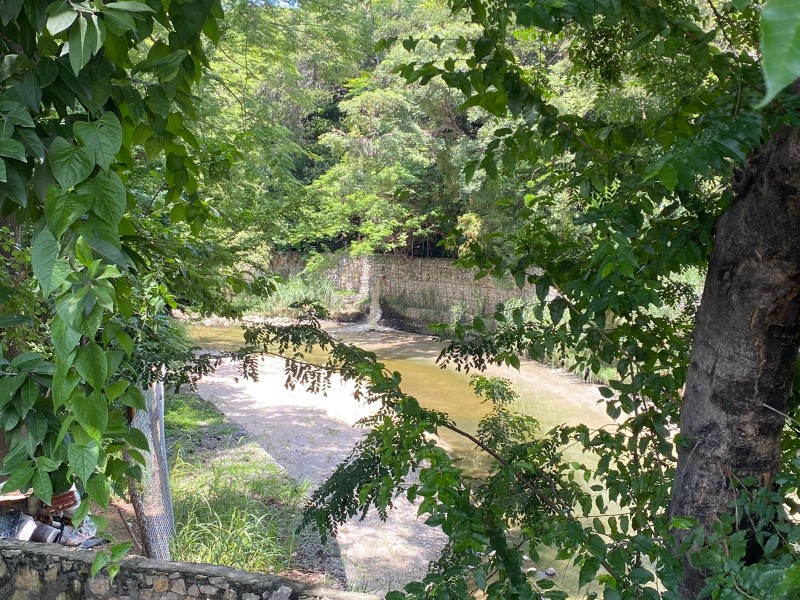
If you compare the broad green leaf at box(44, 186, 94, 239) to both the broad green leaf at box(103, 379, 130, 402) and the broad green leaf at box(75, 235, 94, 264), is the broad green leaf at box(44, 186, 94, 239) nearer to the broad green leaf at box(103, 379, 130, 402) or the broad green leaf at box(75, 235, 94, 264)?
the broad green leaf at box(75, 235, 94, 264)

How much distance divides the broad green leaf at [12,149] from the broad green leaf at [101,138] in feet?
0.22

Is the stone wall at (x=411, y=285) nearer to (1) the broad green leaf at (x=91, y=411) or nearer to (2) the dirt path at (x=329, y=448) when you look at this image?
(2) the dirt path at (x=329, y=448)

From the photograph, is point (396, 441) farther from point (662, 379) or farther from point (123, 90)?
point (123, 90)

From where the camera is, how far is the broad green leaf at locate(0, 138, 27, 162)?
0.85 meters

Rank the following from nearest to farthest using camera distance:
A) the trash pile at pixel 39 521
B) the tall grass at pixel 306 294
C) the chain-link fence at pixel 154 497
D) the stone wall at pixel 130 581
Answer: the stone wall at pixel 130 581, the trash pile at pixel 39 521, the chain-link fence at pixel 154 497, the tall grass at pixel 306 294

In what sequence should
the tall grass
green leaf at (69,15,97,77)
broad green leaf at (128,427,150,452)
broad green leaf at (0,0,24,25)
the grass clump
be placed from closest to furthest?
1. green leaf at (69,15,97,77)
2. broad green leaf at (0,0,24,25)
3. broad green leaf at (128,427,150,452)
4. the grass clump
5. the tall grass

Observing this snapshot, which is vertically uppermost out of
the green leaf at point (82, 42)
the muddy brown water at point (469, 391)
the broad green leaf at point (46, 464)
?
the green leaf at point (82, 42)

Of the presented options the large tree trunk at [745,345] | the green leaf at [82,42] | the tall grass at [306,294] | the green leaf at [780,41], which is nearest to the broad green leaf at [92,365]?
the green leaf at [82,42]

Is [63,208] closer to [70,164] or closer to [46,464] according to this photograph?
[70,164]

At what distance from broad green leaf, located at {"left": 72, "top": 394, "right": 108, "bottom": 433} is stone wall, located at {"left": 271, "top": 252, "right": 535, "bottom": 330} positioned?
520 inches

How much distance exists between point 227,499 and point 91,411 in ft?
16.4

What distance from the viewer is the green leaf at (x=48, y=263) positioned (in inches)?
32.3

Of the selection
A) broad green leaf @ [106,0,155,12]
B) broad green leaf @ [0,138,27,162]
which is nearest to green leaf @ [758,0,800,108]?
broad green leaf @ [106,0,155,12]

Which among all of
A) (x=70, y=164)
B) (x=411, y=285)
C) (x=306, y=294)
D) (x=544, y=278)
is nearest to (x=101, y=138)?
(x=70, y=164)
